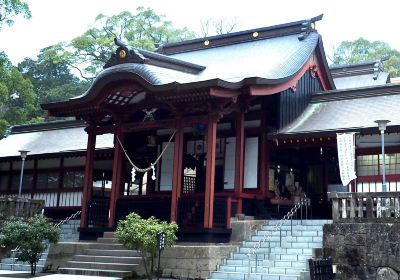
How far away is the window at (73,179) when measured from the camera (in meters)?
26.3

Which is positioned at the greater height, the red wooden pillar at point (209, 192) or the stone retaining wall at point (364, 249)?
the red wooden pillar at point (209, 192)

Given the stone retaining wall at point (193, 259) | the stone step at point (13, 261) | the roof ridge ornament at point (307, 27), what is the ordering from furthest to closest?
1. the roof ridge ornament at point (307, 27)
2. the stone step at point (13, 261)
3. the stone retaining wall at point (193, 259)

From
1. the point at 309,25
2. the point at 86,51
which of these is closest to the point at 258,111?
the point at 309,25

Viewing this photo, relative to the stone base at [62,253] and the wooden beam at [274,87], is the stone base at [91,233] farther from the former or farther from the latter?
the wooden beam at [274,87]

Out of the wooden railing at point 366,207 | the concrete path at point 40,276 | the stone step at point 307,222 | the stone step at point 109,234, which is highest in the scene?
the wooden railing at point 366,207

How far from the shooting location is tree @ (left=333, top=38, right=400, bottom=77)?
6106 centimetres

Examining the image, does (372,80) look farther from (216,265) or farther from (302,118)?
(216,265)

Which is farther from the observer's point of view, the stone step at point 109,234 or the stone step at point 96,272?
the stone step at point 109,234

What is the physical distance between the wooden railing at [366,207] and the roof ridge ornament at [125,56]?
8.16 metres

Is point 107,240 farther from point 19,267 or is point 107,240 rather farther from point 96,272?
point 19,267

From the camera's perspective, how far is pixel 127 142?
74.5 ft

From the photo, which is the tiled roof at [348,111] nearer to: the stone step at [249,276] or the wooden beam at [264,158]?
the wooden beam at [264,158]

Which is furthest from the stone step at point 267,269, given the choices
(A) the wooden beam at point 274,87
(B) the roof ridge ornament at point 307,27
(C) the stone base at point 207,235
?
(B) the roof ridge ornament at point 307,27

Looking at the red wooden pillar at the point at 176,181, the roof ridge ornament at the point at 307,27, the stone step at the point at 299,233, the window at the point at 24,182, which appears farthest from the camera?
the window at the point at 24,182
